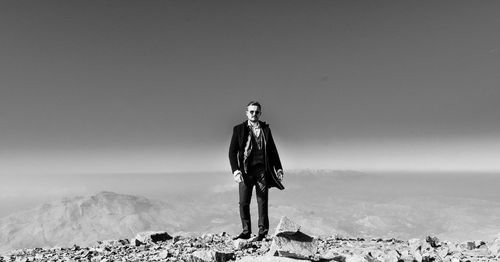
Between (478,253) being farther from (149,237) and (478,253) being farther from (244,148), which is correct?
(149,237)

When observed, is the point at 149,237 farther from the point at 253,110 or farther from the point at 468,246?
the point at 468,246

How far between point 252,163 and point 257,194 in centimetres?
88

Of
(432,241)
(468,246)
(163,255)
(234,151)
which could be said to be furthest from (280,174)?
(468,246)

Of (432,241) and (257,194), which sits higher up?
(257,194)

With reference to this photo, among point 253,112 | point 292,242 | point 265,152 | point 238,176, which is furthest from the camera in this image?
point 265,152

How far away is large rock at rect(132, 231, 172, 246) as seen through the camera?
1165 cm

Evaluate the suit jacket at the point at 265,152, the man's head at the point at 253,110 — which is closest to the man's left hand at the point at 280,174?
the suit jacket at the point at 265,152

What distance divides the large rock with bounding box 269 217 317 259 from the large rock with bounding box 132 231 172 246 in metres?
5.32

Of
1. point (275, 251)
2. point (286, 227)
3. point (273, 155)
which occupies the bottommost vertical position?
point (275, 251)

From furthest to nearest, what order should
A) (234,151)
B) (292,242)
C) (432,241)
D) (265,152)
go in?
(432,241) < (265,152) < (234,151) < (292,242)

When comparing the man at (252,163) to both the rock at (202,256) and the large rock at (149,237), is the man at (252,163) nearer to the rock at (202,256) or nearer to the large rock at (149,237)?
the large rock at (149,237)

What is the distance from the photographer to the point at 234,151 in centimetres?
1091

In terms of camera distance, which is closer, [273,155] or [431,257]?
[431,257]

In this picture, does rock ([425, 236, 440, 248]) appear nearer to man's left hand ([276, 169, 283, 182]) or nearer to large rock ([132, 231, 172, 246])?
man's left hand ([276, 169, 283, 182])
